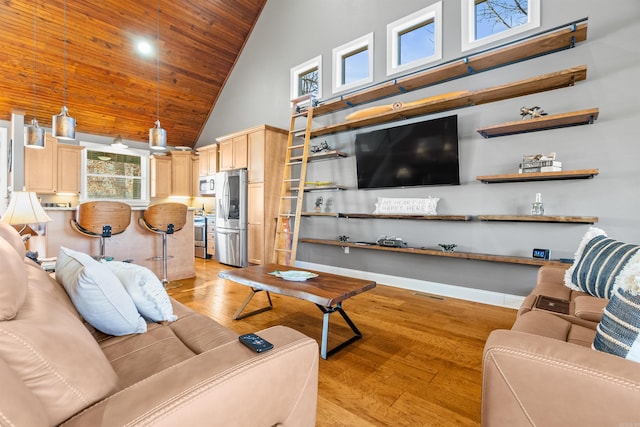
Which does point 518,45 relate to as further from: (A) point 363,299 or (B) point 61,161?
(B) point 61,161

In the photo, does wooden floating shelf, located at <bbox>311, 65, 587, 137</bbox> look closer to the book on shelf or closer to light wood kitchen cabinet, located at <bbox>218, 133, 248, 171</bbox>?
the book on shelf

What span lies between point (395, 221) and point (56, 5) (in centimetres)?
598

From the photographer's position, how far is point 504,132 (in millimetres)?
3180

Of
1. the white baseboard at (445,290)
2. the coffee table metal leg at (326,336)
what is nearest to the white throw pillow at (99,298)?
the coffee table metal leg at (326,336)

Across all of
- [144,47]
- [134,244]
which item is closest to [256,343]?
[134,244]

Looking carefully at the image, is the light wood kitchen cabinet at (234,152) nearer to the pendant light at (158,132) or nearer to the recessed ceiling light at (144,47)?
the pendant light at (158,132)

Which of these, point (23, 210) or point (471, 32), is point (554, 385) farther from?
point (471, 32)

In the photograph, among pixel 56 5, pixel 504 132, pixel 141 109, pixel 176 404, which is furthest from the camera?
pixel 141 109

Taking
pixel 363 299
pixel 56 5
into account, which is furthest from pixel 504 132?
pixel 56 5

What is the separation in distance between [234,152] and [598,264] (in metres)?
5.27

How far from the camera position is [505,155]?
3268 millimetres

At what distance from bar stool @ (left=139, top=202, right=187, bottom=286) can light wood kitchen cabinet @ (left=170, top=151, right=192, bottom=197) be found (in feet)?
11.8

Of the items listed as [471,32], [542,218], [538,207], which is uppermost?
[471,32]

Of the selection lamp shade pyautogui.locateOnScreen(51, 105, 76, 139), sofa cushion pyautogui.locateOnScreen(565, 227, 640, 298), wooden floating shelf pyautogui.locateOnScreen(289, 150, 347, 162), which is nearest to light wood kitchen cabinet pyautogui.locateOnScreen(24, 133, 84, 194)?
lamp shade pyautogui.locateOnScreen(51, 105, 76, 139)
